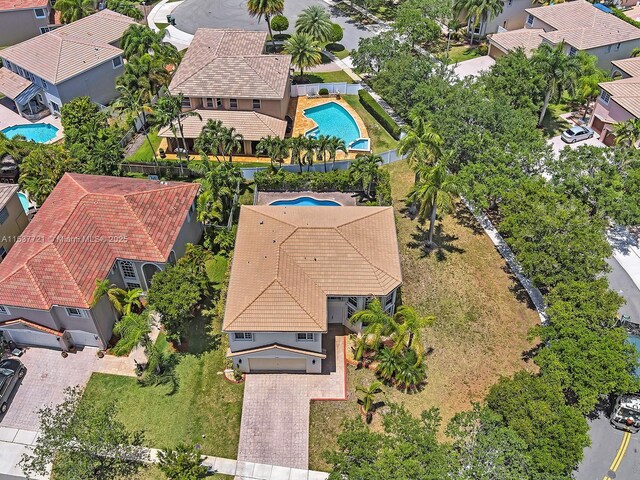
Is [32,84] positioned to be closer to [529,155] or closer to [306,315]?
[306,315]

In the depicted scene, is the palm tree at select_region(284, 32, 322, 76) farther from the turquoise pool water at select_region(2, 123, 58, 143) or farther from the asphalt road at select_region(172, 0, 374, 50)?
the turquoise pool water at select_region(2, 123, 58, 143)

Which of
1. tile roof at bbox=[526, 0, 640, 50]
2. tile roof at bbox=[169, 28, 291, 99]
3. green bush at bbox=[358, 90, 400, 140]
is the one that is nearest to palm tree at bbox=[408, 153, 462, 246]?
green bush at bbox=[358, 90, 400, 140]

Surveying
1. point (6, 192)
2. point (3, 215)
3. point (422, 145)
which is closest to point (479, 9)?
point (422, 145)

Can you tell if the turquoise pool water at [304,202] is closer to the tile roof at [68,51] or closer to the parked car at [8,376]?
the parked car at [8,376]

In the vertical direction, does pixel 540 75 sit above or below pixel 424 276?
above

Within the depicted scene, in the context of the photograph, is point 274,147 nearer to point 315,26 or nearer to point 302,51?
point 302,51

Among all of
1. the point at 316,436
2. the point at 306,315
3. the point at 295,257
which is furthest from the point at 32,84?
the point at 316,436

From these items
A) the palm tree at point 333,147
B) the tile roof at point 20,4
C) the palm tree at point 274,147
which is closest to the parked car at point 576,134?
the palm tree at point 333,147

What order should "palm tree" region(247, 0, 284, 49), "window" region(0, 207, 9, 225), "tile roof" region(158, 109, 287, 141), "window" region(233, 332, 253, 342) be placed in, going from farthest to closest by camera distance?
"palm tree" region(247, 0, 284, 49), "tile roof" region(158, 109, 287, 141), "window" region(0, 207, 9, 225), "window" region(233, 332, 253, 342)
